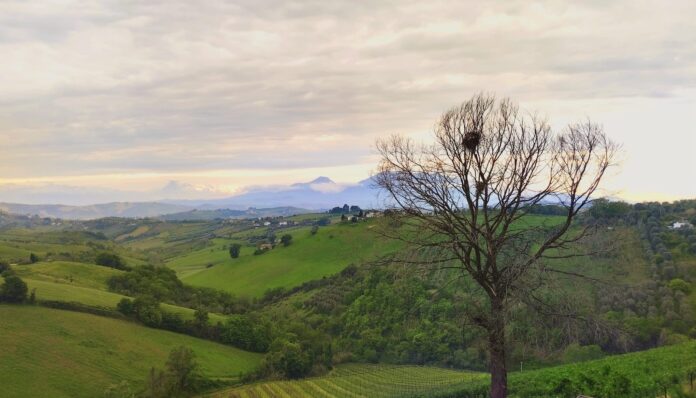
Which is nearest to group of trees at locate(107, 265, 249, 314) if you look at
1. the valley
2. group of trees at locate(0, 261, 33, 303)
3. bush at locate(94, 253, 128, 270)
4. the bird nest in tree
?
the valley

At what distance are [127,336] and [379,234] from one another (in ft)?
198

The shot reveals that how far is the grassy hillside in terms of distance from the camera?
4931 centimetres

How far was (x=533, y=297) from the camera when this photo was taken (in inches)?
535

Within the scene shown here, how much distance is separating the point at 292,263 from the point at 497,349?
327 feet

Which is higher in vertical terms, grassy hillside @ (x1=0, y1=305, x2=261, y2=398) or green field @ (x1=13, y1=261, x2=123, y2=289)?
green field @ (x1=13, y1=261, x2=123, y2=289)

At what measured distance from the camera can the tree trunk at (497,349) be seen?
1329cm

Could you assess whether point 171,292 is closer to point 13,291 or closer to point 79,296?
point 79,296

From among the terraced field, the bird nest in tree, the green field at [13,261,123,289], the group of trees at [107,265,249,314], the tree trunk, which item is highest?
the bird nest in tree

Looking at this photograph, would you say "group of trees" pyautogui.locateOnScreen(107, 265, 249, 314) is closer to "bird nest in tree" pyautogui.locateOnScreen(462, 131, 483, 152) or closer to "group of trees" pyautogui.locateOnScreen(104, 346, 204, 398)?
"group of trees" pyautogui.locateOnScreen(104, 346, 204, 398)

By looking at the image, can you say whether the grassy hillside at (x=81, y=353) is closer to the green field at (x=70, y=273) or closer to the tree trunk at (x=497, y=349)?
the green field at (x=70, y=273)

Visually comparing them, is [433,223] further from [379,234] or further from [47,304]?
[47,304]

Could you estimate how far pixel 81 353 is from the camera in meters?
56.0

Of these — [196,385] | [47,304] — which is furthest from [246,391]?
[47,304]

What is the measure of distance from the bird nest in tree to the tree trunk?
451cm
